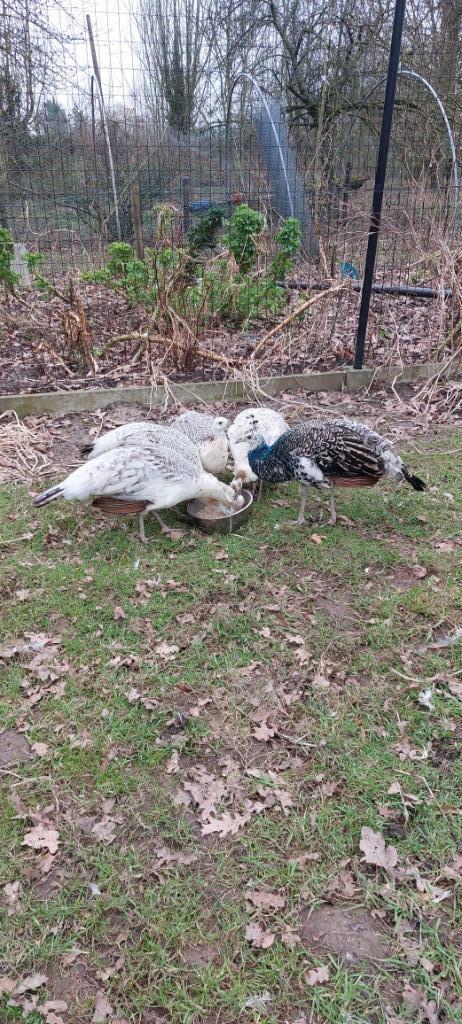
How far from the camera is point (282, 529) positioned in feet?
14.9

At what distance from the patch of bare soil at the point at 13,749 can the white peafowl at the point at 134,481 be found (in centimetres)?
160

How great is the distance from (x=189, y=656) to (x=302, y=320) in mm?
5495

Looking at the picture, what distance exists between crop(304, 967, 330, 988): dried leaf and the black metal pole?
19.2 feet

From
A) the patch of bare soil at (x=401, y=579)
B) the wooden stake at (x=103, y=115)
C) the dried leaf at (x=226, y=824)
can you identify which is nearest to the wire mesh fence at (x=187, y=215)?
the wooden stake at (x=103, y=115)

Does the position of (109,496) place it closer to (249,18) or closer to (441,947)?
(441,947)

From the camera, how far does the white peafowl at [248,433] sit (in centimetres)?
476

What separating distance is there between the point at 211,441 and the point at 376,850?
Answer: 3.29m

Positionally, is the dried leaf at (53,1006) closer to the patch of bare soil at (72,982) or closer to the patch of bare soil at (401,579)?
the patch of bare soil at (72,982)

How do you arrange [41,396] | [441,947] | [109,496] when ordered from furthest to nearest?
[41,396], [109,496], [441,947]

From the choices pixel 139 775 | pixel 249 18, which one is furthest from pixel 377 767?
pixel 249 18

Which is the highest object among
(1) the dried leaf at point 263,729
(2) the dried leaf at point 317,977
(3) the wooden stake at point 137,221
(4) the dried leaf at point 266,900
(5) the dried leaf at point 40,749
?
(3) the wooden stake at point 137,221

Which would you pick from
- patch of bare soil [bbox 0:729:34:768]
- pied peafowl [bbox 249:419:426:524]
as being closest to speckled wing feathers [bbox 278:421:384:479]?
pied peafowl [bbox 249:419:426:524]

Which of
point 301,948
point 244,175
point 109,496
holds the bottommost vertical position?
point 301,948

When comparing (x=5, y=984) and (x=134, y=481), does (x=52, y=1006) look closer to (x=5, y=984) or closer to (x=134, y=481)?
(x=5, y=984)
